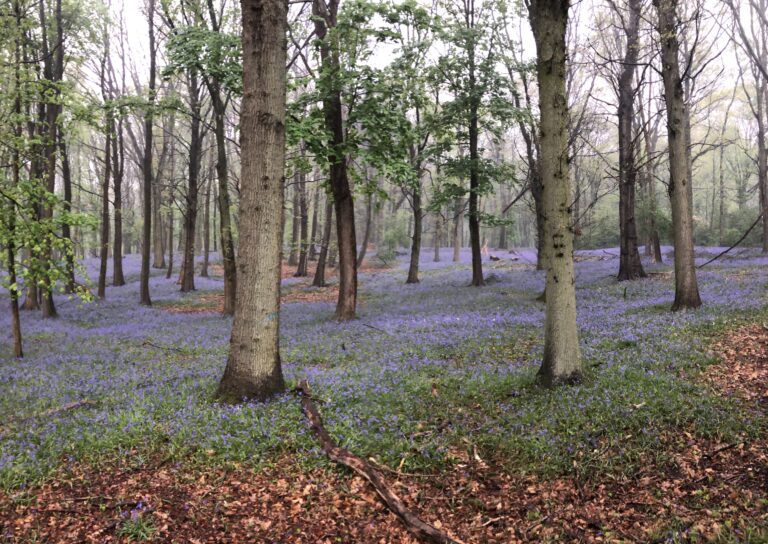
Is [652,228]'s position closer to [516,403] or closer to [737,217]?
[737,217]

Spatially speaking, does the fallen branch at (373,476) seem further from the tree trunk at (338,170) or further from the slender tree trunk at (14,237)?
the tree trunk at (338,170)

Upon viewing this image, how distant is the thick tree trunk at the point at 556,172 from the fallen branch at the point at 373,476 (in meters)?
3.28

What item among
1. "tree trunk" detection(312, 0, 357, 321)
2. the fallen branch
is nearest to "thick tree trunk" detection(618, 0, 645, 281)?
"tree trunk" detection(312, 0, 357, 321)

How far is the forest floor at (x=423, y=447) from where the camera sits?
14.8ft

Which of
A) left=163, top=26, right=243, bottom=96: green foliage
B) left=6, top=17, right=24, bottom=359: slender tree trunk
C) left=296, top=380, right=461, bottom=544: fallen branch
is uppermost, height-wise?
left=163, top=26, right=243, bottom=96: green foliage

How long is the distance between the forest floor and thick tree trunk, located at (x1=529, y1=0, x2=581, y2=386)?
3.21ft

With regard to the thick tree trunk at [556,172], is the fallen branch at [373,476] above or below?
below

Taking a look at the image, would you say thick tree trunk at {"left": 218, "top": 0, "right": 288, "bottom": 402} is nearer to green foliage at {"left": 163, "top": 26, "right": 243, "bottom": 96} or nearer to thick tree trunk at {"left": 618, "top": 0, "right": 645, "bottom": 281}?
green foliage at {"left": 163, "top": 26, "right": 243, "bottom": 96}

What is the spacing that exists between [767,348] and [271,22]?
9739mm

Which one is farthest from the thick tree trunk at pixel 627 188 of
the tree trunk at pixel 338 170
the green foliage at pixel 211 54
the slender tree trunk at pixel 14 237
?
the slender tree trunk at pixel 14 237

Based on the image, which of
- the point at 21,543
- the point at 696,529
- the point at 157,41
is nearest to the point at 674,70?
the point at 696,529

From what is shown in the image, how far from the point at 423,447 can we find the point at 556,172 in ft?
14.2

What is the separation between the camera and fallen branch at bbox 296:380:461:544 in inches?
173

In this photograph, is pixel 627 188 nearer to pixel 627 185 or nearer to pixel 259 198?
pixel 627 185
